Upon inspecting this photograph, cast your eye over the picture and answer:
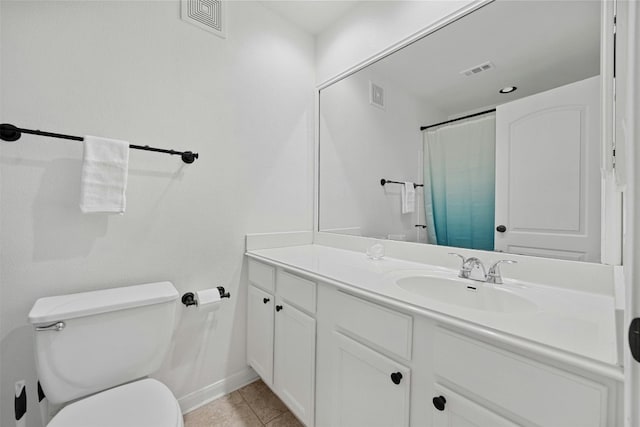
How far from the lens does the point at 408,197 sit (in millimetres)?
1524

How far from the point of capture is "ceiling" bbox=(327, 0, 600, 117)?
0.99 m

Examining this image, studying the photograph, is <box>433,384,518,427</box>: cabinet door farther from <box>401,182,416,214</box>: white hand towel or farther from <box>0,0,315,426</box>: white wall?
<box>0,0,315,426</box>: white wall

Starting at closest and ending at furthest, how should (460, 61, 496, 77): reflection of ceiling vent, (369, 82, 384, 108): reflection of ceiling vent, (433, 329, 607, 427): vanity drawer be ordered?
(433, 329, 607, 427): vanity drawer → (460, 61, 496, 77): reflection of ceiling vent → (369, 82, 384, 108): reflection of ceiling vent

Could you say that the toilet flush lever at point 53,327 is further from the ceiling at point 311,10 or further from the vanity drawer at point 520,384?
the ceiling at point 311,10

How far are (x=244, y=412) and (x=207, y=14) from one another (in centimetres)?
227

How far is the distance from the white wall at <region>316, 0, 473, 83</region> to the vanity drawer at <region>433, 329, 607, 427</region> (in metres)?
1.46

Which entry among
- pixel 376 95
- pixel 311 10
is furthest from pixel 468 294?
pixel 311 10

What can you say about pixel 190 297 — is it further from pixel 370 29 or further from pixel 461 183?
→ pixel 370 29

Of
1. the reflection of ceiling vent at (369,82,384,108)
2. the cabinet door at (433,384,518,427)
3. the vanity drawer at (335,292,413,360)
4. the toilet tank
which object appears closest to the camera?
the cabinet door at (433,384,518,427)

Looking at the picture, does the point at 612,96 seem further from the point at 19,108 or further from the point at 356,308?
the point at 19,108

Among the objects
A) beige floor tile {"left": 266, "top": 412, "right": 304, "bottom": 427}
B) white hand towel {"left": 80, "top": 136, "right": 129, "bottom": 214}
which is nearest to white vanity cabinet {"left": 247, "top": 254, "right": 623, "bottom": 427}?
beige floor tile {"left": 266, "top": 412, "right": 304, "bottom": 427}

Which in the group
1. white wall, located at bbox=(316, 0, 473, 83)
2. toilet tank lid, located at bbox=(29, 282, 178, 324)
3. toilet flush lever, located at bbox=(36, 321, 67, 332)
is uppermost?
white wall, located at bbox=(316, 0, 473, 83)

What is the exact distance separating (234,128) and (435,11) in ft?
4.12

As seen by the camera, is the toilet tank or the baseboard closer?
the toilet tank
